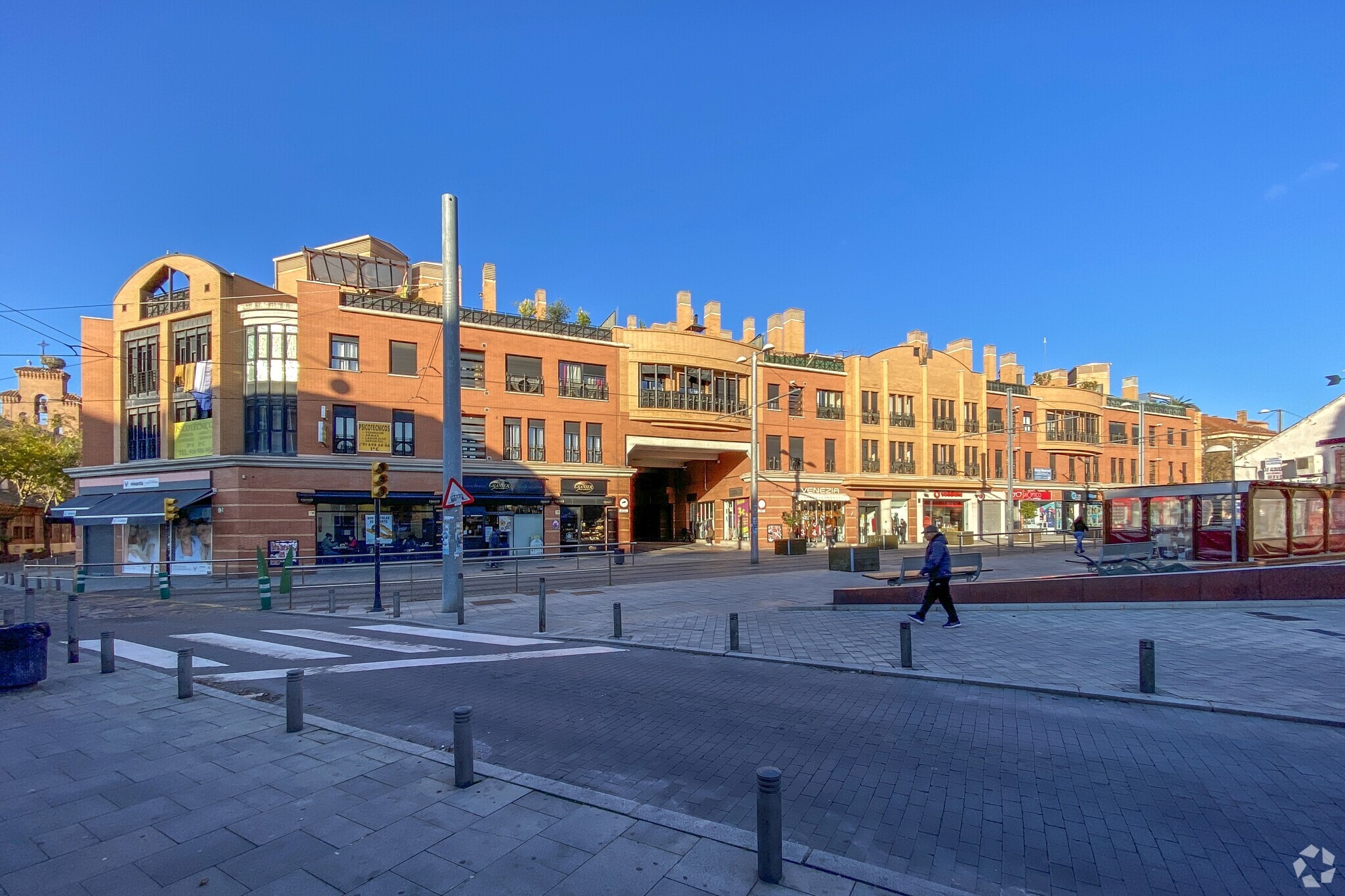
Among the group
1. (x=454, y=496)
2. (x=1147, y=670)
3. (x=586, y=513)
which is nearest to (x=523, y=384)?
(x=586, y=513)

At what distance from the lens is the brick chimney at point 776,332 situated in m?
41.4

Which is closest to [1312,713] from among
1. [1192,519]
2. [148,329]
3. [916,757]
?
[916,757]

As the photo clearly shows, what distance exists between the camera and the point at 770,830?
342cm

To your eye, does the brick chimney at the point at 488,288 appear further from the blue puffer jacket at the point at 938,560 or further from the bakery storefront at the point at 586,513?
the blue puffer jacket at the point at 938,560

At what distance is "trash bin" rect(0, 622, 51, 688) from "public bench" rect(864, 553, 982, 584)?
13683 mm

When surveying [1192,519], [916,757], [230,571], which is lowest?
[230,571]

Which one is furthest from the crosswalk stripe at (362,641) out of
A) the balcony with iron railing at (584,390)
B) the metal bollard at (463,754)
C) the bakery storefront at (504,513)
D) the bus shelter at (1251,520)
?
the balcony with iron railing at (584,390)

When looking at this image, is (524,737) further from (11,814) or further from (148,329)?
(148,329)

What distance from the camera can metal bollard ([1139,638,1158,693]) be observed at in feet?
22.7

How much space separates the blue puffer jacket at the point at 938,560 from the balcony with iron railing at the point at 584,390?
24.5 metres

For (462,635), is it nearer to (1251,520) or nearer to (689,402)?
(1251,520)

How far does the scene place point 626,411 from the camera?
34.5 meters

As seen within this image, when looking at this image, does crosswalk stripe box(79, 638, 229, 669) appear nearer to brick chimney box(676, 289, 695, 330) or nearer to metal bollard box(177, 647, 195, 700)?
metal bollard box(177, 647, 195, 700)

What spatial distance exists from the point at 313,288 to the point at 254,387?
482 cm
